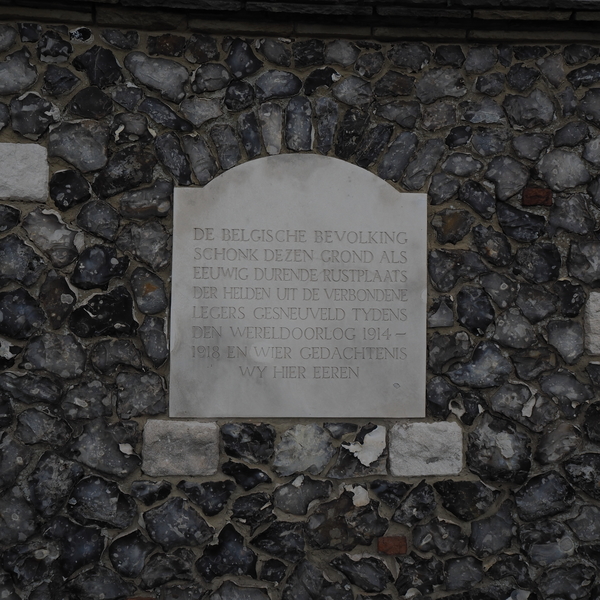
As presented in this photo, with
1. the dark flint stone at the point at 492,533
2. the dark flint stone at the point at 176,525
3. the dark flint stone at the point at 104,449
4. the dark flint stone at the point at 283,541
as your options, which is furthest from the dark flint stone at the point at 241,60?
the dark flint stone at the point at 492,533

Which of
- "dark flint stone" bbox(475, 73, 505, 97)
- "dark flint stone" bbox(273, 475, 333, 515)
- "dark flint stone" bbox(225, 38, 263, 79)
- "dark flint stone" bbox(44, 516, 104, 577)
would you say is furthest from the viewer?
"dark flint stone" bbox(475, 73, 505, 97)

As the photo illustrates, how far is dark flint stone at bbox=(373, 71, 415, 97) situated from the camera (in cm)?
336

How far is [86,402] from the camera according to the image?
3.15m

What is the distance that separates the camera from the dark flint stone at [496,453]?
3.29 metres

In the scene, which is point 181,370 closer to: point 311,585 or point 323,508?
point 323,508

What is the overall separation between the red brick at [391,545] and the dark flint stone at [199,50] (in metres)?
2.43

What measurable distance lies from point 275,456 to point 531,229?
1659 millimetres

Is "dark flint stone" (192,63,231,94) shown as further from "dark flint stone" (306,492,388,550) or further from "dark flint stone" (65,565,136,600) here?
"dark flint stone" (65,565,136,600)

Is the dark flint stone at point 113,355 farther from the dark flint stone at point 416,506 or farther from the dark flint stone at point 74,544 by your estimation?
the dark flint stone at point 416,506

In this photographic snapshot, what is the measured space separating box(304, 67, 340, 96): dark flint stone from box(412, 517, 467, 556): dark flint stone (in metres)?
2.15

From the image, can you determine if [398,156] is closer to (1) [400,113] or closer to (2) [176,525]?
(1) [400,113]

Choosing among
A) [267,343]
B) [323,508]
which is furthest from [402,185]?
[323,508]

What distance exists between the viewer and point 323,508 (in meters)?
3.21

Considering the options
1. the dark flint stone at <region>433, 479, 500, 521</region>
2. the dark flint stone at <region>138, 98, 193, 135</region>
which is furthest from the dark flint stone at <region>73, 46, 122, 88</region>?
the dark flint stone at <region>433, 479, 500, 521</region>
